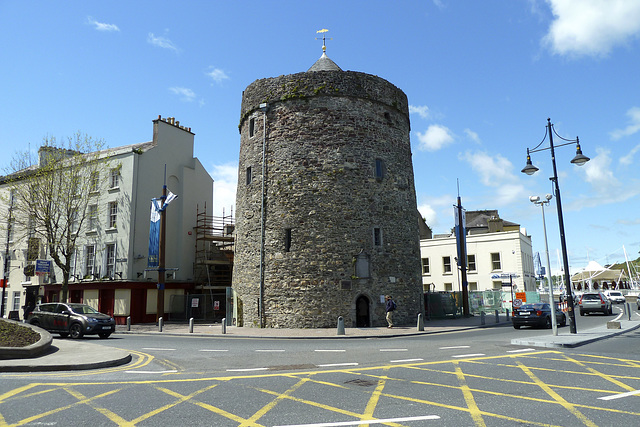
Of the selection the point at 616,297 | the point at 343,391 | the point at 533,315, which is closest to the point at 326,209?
the point at 533,315

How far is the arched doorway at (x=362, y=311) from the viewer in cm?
2472

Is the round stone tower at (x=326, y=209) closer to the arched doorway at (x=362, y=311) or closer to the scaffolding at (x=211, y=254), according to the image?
the arched doorway at (x=362, y=311)

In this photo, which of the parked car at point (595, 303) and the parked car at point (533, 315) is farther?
the parked car at point (595, 303)

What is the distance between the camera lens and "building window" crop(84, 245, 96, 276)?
32.7 meters

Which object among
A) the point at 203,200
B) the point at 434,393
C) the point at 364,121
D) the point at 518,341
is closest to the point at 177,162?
the point at 203,200

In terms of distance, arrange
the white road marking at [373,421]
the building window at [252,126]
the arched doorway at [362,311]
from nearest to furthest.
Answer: the white road marking at [373,421]
the arched doorway at [362,311]
the building window at [252,126]

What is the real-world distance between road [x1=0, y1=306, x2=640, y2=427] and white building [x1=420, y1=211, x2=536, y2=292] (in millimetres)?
33434

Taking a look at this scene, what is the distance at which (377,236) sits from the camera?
2589 centimetres

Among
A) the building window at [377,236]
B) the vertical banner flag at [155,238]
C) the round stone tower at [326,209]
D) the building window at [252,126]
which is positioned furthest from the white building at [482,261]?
the vertical banner flag at [155,238]

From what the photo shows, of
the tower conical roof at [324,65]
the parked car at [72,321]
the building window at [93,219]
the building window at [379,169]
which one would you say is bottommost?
the parked car at [72,321]

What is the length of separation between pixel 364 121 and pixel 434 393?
20871 millimetres

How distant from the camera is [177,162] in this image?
3512 centimetres

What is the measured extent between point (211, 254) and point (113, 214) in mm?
8015

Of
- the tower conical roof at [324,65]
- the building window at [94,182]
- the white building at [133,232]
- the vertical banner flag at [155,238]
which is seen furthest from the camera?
the white building at [133,232]
